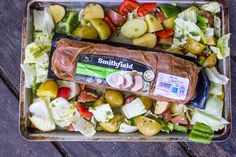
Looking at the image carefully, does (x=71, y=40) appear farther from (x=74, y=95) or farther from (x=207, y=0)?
(x=207, y=0)

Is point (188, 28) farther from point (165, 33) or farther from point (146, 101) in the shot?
point (146, 101)

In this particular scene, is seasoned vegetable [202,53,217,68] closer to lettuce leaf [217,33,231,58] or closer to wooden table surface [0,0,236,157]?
lettuce leaf [217,33,231,58]

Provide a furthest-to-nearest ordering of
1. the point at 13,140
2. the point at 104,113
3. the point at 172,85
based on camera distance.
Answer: the point at 13,140, the point at 104,113, the point at 172,85

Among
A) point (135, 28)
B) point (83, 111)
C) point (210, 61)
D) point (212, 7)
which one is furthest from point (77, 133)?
point (212, 7)

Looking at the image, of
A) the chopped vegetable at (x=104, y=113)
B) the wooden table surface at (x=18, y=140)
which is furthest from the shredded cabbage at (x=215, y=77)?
the chopped vegetable at (x=104, y=113)

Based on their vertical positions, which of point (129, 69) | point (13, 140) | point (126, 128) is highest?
point (129, 69)

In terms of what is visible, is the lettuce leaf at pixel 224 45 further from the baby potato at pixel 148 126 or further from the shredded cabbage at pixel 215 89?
the baby potato at pixel 148 126

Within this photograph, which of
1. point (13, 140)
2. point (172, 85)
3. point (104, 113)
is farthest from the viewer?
point (13, 140)
